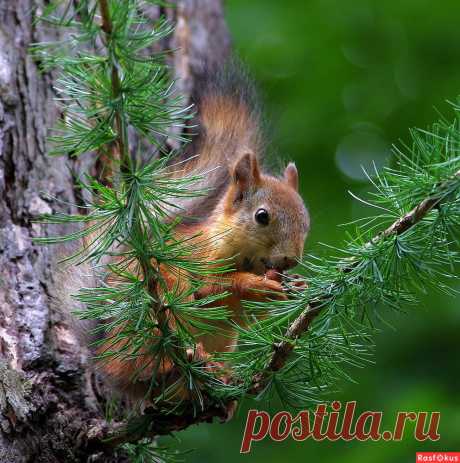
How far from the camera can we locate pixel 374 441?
3201 millimetres

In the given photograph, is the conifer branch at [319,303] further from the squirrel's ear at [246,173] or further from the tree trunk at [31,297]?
the squirrel's ear at [246,173]

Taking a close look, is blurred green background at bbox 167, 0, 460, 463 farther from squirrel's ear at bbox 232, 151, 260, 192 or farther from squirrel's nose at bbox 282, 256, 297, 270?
squirrel's nose at bbox 282, 256, 297, 270

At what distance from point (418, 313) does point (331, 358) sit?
202 cm

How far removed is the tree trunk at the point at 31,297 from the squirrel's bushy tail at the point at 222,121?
0.47m

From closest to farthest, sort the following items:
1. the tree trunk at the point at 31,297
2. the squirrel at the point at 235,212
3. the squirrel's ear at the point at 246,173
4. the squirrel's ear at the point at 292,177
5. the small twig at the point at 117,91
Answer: the small twig at the point at 117,91 < the tree trunk at the point at 31,297 < the squirrel at the point at 235,212 < the squirrel's ear at the point at 246,173 < the squirrel's ear at the point at 292,177

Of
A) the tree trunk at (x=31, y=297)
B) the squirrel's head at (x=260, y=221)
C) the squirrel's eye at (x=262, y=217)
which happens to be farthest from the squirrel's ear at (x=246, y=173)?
the tree trunk at (x=31, y=297)

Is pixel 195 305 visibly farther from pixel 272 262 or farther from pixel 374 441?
pixel 374 441

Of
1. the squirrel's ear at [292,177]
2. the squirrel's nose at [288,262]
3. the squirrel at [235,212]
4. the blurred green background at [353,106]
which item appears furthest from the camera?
the blurred green background at [353,106]

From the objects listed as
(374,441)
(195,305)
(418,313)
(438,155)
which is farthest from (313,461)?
(438,155)

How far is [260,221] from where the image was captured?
98.8 inches

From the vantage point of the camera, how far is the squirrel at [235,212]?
2.28m

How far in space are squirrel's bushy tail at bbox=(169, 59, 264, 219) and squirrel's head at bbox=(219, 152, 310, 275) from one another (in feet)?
0.31

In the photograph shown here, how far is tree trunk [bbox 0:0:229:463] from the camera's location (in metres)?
2.08

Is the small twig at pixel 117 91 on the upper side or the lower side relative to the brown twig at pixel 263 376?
upper
